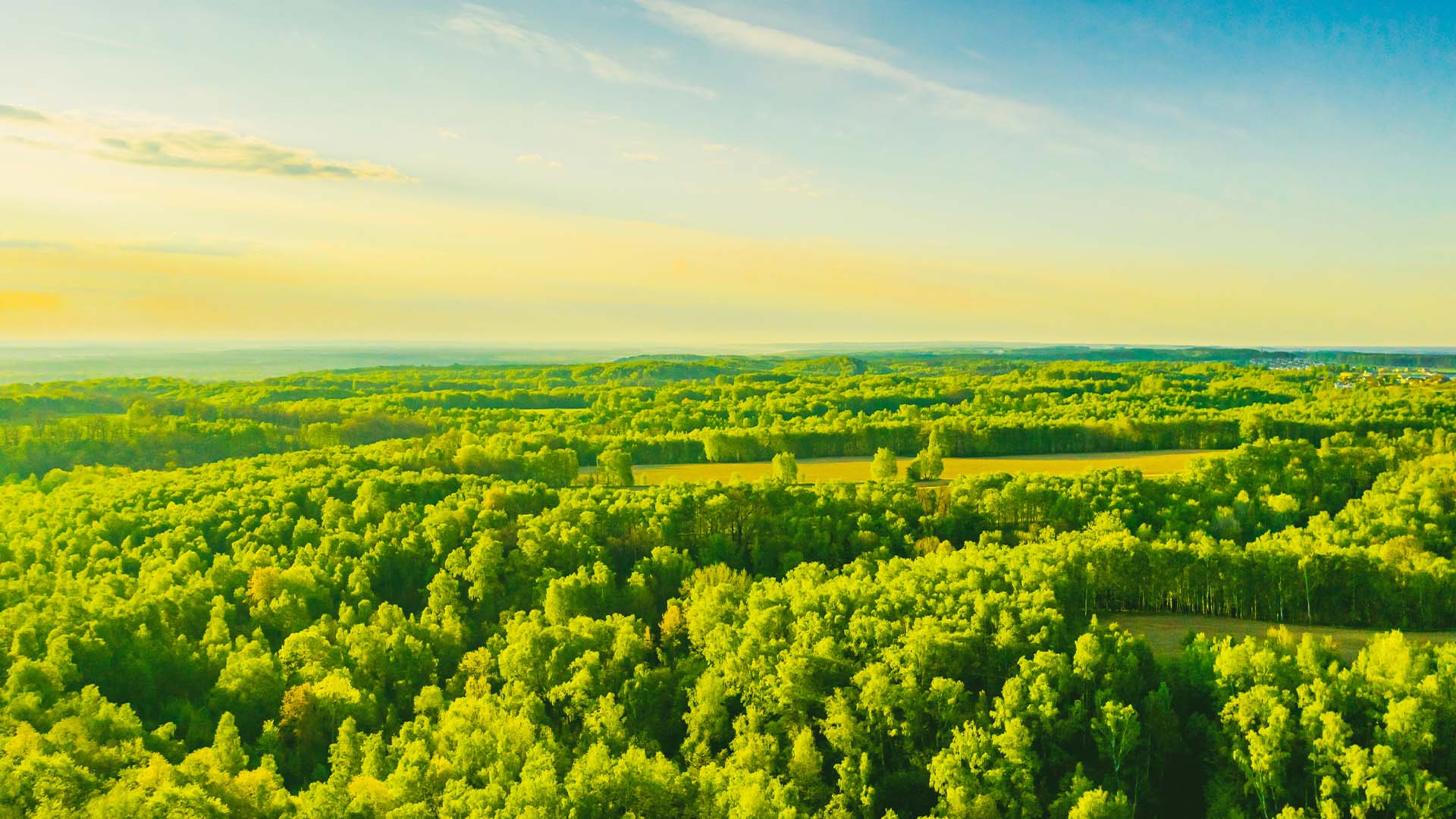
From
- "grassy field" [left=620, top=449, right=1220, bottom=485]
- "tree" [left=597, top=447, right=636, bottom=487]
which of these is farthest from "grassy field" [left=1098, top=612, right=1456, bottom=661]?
"tree" [left=597, top=447, right=636, bottom=487]

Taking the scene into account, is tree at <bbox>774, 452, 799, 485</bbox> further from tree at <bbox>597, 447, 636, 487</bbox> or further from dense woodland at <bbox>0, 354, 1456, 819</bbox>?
tree at <bbox>597, 447, 636, 487</bbox>

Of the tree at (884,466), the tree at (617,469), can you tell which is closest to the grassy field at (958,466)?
the tree at (884,466)

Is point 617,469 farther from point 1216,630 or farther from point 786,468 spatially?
point 1216,630

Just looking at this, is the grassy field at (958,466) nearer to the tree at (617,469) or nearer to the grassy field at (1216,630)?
→ the tree at (617,469)

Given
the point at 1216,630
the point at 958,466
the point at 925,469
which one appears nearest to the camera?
the point at 1216,630

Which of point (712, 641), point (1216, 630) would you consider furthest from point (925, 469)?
point (712, 641)

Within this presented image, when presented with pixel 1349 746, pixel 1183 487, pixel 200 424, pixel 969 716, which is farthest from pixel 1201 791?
pixel 200 424

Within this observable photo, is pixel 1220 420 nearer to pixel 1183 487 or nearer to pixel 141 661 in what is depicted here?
pixel 1183 487
